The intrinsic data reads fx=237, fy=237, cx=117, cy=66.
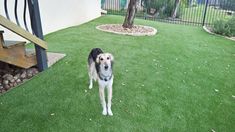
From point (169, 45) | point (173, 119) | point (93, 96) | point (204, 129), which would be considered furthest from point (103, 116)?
point (169, 45)

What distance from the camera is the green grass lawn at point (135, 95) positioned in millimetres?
3137

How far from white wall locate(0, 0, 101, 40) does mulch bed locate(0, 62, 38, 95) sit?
1586 millimetres

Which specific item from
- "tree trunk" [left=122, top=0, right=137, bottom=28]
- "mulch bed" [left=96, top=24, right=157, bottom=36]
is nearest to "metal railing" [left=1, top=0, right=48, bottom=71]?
"mulch bed" [left=96, top=24, right=157, bottom=36]

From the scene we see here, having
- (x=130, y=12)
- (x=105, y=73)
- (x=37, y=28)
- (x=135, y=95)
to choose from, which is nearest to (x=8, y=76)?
(x=37, y=28)

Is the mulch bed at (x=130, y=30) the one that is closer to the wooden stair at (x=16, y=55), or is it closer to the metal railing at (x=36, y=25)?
the metal railing at (x=36, y=25)

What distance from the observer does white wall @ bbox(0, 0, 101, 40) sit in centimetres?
619

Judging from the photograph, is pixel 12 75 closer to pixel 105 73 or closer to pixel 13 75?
pixel 13 75

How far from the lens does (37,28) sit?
4383 millimetres

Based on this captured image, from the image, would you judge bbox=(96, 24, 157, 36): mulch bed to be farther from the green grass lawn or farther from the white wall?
the green grass lawn

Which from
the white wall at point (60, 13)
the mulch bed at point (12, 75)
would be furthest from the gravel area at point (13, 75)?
the white wall at point (60, 13)

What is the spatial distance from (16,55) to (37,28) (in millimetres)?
637

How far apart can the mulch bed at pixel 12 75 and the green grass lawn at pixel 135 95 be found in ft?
0.76

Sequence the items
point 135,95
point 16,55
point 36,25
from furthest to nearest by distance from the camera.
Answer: point 36,25 < point 16,55 < point 135,95

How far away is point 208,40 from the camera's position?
25.8 feet
